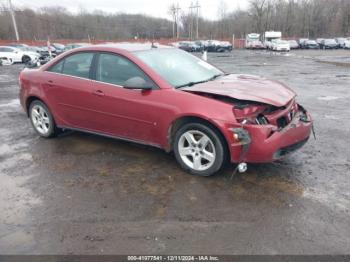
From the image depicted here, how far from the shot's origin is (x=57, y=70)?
5.37m

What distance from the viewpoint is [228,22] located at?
277 ft

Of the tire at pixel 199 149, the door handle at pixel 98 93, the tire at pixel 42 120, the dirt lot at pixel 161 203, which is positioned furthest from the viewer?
the tire at pixel 42 120

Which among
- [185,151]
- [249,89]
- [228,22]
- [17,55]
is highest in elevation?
[228,22]

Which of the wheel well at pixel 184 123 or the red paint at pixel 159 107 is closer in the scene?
the red paint at pixel 159 107

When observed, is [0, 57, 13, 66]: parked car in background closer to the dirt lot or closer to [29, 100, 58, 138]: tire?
[29, 100, 58, 138]: tire

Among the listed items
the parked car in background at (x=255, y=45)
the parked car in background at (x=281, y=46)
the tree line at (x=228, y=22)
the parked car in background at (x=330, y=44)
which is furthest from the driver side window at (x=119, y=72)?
the tree line at (x=228, y=22)

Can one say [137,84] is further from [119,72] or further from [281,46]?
[281,46]

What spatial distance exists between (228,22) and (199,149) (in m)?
86.1

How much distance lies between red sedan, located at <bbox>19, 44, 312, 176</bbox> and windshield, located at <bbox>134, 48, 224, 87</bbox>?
0.02 metres

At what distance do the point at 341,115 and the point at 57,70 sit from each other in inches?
227

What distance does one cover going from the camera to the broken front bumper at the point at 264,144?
3664 millimetres

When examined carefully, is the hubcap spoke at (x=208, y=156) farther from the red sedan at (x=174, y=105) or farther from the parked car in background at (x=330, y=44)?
the parked car in background at (x=330, y=44)

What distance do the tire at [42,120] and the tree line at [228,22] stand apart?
64.8 metres

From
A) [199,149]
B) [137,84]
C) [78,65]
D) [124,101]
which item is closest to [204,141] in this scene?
[199,149]
